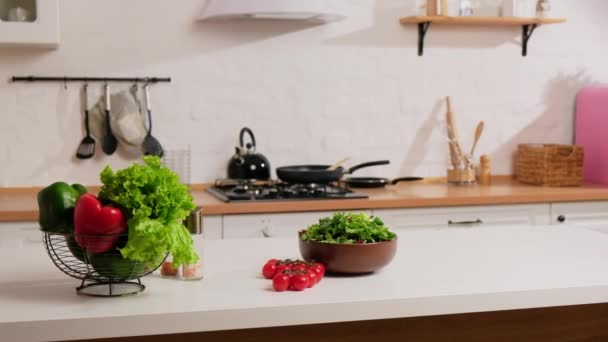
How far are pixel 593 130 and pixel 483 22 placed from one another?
801mm

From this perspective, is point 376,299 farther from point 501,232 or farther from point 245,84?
point 245,84

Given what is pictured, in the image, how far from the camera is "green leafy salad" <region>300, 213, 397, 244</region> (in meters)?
1.99

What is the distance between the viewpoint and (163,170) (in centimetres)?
178

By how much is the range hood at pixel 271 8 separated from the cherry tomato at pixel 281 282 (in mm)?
1920

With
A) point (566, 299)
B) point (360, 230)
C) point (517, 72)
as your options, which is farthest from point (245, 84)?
point (566, 299)

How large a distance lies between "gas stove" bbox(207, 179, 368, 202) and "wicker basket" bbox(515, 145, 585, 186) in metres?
1.02

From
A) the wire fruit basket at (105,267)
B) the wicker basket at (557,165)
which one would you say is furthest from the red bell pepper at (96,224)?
the wicker basket at (557,165)

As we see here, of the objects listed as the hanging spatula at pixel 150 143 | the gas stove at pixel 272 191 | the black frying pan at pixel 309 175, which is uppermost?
the hanging spatula at pixel 150 143

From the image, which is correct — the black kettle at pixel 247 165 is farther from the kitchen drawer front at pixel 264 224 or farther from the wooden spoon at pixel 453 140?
the wooden spoon at pixel 453 140

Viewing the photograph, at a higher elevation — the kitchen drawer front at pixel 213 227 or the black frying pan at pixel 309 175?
the black frying pan at pixel 309 175

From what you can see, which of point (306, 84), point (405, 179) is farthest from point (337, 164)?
point (306, 84)

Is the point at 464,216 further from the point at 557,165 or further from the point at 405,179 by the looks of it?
the point at 557,165

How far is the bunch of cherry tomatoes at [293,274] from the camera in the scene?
1.83 metres

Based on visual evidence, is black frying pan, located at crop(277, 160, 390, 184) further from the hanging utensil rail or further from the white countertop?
the white countertop
